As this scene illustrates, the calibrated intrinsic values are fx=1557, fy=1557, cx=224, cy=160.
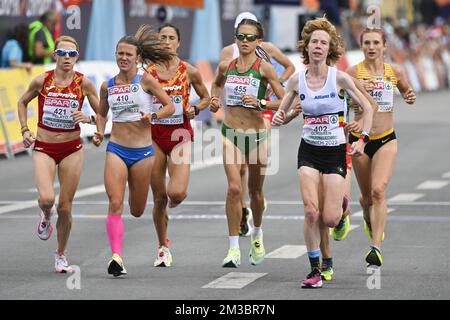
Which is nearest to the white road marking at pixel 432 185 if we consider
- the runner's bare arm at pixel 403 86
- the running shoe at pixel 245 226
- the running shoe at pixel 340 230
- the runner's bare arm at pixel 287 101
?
the running shoe at pixel 245 226

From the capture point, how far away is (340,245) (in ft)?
48.3

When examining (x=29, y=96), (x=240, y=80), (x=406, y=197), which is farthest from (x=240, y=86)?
(x=406, y=197)

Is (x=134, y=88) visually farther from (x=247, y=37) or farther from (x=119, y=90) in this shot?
(x=247, y=37)

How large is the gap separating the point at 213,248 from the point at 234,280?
7.24 feet

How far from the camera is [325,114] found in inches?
481

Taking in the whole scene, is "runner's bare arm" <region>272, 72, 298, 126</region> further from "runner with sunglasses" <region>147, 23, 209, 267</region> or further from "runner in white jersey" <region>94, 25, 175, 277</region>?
"runner with sunglasses" <region>147, 23, 209, 267</region>

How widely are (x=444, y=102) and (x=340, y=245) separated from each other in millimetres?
28964

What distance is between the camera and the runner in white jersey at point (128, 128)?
1272cm

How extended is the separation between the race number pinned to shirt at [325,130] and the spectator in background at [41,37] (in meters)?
14.7

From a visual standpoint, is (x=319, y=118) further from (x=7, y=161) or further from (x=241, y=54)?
(x=7, y=161)

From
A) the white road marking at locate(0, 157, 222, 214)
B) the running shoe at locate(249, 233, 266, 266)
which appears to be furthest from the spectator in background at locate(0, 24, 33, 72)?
the running shoe at locate(249, 233, 266, 266)

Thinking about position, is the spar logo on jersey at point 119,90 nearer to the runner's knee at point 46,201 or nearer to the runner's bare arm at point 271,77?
the runner's knee at point 46,201

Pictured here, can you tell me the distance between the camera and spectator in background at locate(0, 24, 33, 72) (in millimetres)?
25344
